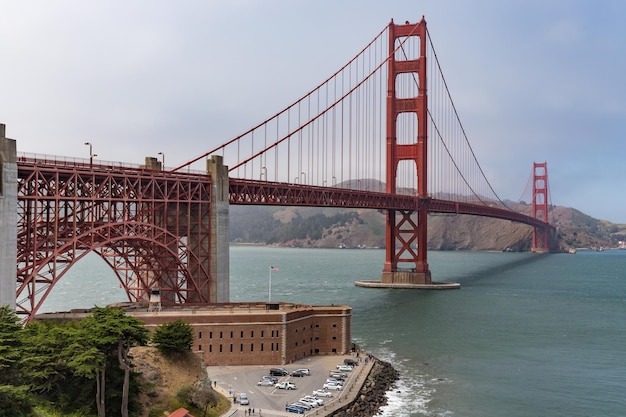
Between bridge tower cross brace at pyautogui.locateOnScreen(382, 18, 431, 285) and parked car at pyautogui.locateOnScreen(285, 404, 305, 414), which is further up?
bridge tower cross brace at pyautogui.locateOnScreen(382, 18, 431, 285)

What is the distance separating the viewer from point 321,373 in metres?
47.5

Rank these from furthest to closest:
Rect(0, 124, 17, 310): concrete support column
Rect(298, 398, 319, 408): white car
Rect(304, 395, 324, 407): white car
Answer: Rect(0, 124, 17, 310): concrete support column < Rect(304, 395, 324, 407): white car < Rect(298, 398, 319, 408): white car

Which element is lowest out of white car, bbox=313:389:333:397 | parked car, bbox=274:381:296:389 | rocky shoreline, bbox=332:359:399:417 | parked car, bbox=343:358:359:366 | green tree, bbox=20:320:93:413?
rocky shoreline, bbox=332:359:399:417

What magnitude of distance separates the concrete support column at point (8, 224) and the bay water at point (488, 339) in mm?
23265

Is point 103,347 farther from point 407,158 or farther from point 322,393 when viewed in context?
point 407,158

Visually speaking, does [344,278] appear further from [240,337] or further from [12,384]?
[12,384]

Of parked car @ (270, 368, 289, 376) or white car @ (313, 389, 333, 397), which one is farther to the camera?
parked car @ (270, 368, 289, 376)

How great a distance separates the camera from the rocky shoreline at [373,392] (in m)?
41.1

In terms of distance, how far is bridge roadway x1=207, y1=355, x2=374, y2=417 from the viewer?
1540 inches

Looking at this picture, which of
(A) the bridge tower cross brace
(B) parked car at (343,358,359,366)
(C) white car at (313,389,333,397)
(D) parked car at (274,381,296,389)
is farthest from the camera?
(A) the bridge tower cross brace

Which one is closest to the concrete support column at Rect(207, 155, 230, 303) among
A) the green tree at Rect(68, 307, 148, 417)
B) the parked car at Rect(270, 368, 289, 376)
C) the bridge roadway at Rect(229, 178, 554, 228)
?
the bridge roadway at Rect(229, 178, 554, 228)

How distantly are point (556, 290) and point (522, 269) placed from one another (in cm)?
5263

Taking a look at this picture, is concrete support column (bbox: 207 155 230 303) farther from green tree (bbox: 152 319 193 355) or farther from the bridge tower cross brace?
the bridge tower cross brace

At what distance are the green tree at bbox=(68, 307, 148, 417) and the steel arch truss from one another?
34.5 ft
